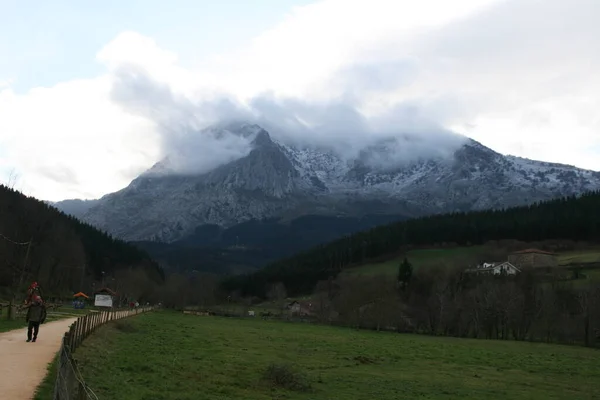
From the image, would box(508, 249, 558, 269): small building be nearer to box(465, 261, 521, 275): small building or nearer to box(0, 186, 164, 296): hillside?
box(465, 261, 521, 275): small building

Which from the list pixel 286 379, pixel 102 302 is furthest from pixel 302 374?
pixel 102 302

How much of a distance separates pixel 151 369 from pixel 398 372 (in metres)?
17.3

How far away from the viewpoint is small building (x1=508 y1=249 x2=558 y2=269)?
173375 millimetres

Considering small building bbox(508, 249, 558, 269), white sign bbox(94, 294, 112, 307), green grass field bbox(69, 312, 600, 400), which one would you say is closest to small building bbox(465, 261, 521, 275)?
small building bbox(508, 249, 558, 269)

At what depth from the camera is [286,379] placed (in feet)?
93.5

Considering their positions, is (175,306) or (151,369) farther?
(175,306)

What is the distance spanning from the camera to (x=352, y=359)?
43125mm

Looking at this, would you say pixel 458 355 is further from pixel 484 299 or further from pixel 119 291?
pixel 119 291

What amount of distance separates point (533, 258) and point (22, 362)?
182099 millimetres

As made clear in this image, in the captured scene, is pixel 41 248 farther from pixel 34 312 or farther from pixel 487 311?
pixel 34 312

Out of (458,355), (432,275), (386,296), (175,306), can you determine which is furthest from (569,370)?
(175,306)

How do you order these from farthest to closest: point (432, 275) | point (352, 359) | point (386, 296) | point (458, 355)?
point (432, 275)
point (386, 296)
point (458, 355)
point (352, 359)

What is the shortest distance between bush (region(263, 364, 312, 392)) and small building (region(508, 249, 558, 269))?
155 metres

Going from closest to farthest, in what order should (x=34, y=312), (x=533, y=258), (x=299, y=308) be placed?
1. (x=34, y=312)
2. (x=299, y=308)
3. (x=533, y=258)
